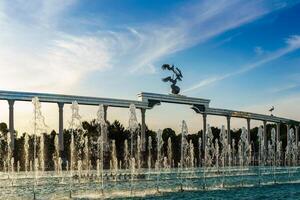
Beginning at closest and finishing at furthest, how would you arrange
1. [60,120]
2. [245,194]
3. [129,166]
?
[245,194] < [60,120] < [129,166]

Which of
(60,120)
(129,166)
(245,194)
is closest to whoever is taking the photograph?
(245,194)

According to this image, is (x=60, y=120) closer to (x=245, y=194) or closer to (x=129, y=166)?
(x=129, y=166)

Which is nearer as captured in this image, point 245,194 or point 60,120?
point 245,194

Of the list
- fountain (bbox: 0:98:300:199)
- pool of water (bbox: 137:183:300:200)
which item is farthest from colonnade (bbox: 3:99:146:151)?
pool of water (bbox: 137:183:300:200)

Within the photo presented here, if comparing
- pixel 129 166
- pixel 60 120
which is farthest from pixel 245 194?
pixel 129 166

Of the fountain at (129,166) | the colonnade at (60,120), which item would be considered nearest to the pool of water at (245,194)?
the fountain at (129,166)

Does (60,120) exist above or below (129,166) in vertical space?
above

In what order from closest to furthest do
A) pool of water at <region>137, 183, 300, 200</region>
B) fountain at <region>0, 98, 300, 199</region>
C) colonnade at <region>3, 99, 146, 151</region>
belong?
pool of water at <region>137, 183, 300, 200</region> → fountain at <region>0, 98, 300, 199</region> → colonnade at <region>3, 99, 146, 151</region>

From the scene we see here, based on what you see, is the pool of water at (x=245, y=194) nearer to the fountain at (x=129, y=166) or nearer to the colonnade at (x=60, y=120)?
the fountain at (x=129, y=166)

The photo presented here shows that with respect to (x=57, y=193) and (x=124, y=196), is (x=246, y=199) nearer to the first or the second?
(x=124, y=196)

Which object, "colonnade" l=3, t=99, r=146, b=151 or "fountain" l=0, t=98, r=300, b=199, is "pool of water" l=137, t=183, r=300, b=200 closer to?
"fountain" l=0, t=98, r=300, b=199

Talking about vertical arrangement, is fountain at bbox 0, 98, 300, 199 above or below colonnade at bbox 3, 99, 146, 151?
below

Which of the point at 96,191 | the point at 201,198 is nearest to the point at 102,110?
the point at 96,191

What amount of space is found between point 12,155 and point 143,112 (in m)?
18.3
